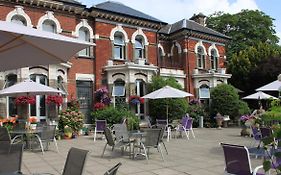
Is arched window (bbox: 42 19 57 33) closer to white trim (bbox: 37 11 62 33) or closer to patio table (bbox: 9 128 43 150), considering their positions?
white trim (bbox: 37 11 62 33)

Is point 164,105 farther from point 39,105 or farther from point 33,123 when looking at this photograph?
point 33,123

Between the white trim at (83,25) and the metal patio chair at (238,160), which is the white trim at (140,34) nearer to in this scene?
the white trim at (83,25)

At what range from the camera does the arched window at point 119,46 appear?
21688 millimetres

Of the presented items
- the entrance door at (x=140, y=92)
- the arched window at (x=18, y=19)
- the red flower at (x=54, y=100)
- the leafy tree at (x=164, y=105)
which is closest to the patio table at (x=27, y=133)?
the red flower at (x=54, y=100)

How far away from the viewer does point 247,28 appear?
39781 millimetres

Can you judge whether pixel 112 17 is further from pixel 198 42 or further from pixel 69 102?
pixel 198 42

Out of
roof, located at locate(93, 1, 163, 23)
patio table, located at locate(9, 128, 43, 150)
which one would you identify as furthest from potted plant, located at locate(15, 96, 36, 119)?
roof, located at locate(93, 1, 163, 23)

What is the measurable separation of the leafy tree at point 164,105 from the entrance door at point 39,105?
7.12m

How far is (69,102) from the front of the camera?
722 inches

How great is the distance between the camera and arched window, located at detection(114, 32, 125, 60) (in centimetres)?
2169

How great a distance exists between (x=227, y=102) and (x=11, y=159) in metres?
20.1

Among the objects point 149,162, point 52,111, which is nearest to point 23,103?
point 52,111

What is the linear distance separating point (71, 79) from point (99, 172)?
Result: 473 inches

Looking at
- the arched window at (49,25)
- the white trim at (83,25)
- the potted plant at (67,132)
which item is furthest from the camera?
the white trim at (83,25)
